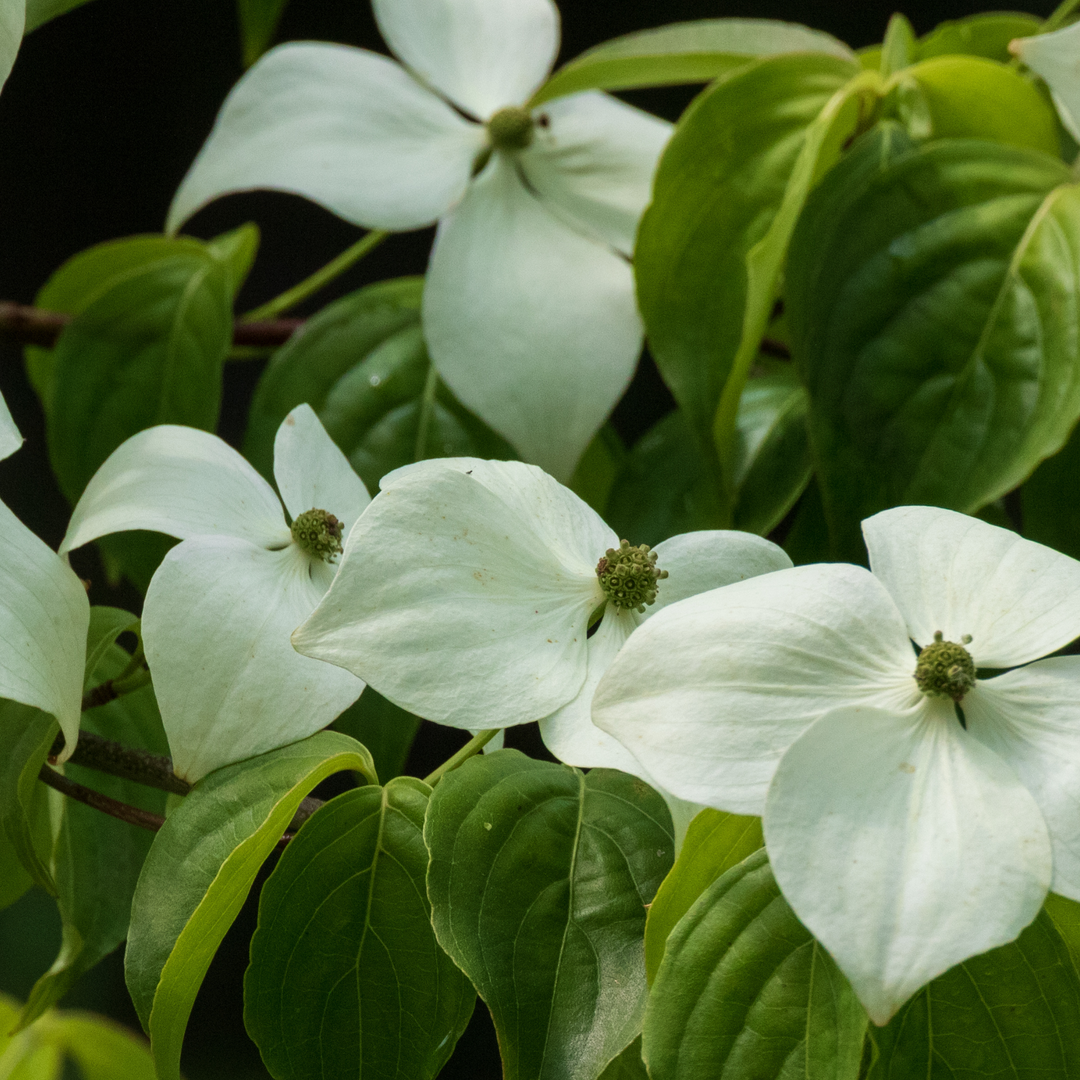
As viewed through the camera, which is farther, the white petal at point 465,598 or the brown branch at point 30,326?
the brown branch at point 30,326

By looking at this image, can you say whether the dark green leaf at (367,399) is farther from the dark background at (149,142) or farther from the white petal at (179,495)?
the dark background at (149,142)

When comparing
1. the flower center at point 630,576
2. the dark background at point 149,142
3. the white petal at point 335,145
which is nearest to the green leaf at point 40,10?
the white petal at point 335,145

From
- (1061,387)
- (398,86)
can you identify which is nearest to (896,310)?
(1061,387)

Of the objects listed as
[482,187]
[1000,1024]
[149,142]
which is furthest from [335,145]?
[149,142]

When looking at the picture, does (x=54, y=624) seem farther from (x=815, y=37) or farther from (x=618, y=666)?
(x=815, y=37)

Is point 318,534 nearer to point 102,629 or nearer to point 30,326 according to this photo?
point 102,629

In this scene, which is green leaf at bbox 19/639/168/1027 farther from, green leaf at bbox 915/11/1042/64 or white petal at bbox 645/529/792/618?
green leaf at bbox 915/11/1042/64

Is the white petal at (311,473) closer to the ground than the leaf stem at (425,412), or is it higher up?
higher up

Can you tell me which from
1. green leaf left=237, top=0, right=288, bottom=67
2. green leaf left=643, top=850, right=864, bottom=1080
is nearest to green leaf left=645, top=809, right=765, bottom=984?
green leaf left=643, top=850, right=864, bottom=1080
